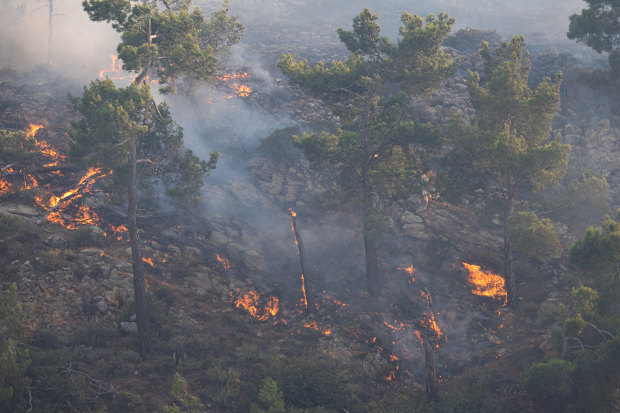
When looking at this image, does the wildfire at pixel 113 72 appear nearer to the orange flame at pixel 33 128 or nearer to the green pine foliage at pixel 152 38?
the orange flame at pixel 33 128

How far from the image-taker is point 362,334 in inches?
721

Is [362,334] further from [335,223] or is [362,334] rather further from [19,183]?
[19,183]

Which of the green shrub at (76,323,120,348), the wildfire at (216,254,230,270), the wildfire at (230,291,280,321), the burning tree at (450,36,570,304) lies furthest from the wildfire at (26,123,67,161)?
the burning tree at (450,36,570,304)

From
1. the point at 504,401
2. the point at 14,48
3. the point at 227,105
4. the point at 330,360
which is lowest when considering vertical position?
the point at 504,401

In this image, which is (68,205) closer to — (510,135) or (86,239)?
(86,239)

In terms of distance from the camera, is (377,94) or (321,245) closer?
(377,94)

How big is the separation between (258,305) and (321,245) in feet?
24.1

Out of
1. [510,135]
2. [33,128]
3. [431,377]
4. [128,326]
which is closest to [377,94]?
[510,135]

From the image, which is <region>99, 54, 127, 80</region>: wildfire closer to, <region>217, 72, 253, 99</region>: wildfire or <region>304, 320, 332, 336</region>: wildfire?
<region>217, 72, 253, 99</region>: wildfire

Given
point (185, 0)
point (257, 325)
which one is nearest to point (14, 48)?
point (185, 0)

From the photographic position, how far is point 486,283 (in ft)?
68.7

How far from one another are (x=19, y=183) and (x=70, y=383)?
13660mm

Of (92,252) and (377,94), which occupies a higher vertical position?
(377,94)

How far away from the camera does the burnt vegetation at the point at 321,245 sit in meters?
12.8
